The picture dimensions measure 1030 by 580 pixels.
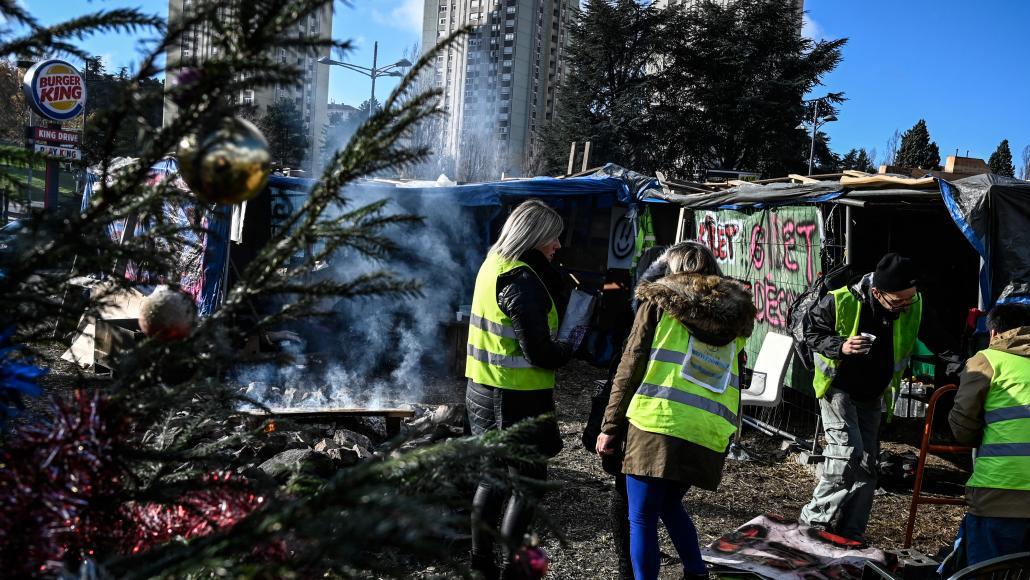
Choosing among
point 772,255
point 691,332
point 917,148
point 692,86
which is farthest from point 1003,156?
point 691,332

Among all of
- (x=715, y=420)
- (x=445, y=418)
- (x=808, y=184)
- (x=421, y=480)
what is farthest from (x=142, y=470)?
(x=808, y=184)

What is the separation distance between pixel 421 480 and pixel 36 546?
0.45 meters

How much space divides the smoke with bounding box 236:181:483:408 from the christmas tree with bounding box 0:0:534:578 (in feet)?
23.9

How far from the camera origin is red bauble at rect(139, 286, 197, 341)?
105 centimetres

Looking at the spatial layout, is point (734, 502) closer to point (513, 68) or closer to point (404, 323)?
point (404, 323)

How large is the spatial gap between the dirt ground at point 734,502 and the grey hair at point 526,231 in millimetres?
1728

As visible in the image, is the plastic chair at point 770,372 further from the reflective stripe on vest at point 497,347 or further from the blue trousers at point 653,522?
the reflective stripe on vest at point 497,347

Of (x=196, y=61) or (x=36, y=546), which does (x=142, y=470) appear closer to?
(x=36, y=546)

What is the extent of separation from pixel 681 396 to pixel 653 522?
24.0 inches

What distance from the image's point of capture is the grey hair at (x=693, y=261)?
3.55 meters

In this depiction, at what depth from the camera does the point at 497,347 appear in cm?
349

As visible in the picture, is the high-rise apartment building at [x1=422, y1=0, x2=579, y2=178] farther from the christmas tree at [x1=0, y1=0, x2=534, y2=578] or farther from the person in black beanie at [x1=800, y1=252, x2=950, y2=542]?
the christmas tree at [x1=0, y1=0, x2=534, y2=578]

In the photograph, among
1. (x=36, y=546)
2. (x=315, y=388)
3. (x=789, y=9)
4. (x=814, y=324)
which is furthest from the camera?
(x=789, y=9)

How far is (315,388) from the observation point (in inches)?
321
